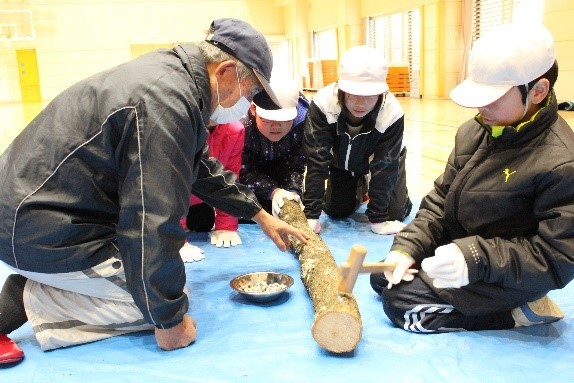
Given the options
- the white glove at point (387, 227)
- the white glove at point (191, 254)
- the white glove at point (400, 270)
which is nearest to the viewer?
the white glove at point (400, 270)

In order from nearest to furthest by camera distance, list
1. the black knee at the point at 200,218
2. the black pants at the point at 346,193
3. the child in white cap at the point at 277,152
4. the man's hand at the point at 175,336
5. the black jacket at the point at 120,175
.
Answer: the black jacket at the point at 120,175, the man's hand at the point at 175,336, the child in white cap at the point at 277,152, the black knee at the point at 200,218, the black pants at the point at 346,193

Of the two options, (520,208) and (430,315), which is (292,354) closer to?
(430,315)

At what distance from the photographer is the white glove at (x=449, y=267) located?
5.34 ft

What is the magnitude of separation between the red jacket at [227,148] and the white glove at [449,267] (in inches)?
55.2

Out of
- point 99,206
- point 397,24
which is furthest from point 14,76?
point 99,206

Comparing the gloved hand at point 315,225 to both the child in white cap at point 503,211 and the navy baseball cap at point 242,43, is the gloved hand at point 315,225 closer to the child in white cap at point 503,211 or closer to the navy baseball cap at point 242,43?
the child in white cap at point 503,211

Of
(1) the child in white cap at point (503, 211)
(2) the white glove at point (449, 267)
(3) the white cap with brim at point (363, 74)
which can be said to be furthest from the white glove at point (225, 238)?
(2) the white glove at point (449, 267)

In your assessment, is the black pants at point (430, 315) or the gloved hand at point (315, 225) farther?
the gloved hand at point (315, 225)

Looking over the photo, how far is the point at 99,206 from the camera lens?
167 cm

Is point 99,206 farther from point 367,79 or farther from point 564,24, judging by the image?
point 564,24

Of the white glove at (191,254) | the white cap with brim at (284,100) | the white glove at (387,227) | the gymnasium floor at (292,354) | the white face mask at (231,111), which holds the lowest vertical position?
the white glove at (387,227)

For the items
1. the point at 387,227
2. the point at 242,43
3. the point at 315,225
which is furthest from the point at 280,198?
the point at 242,43

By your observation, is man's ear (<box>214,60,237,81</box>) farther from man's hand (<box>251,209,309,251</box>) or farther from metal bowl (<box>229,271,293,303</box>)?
metal bowl (<box>229,271,293,303</box>)

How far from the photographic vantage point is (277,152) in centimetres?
316
